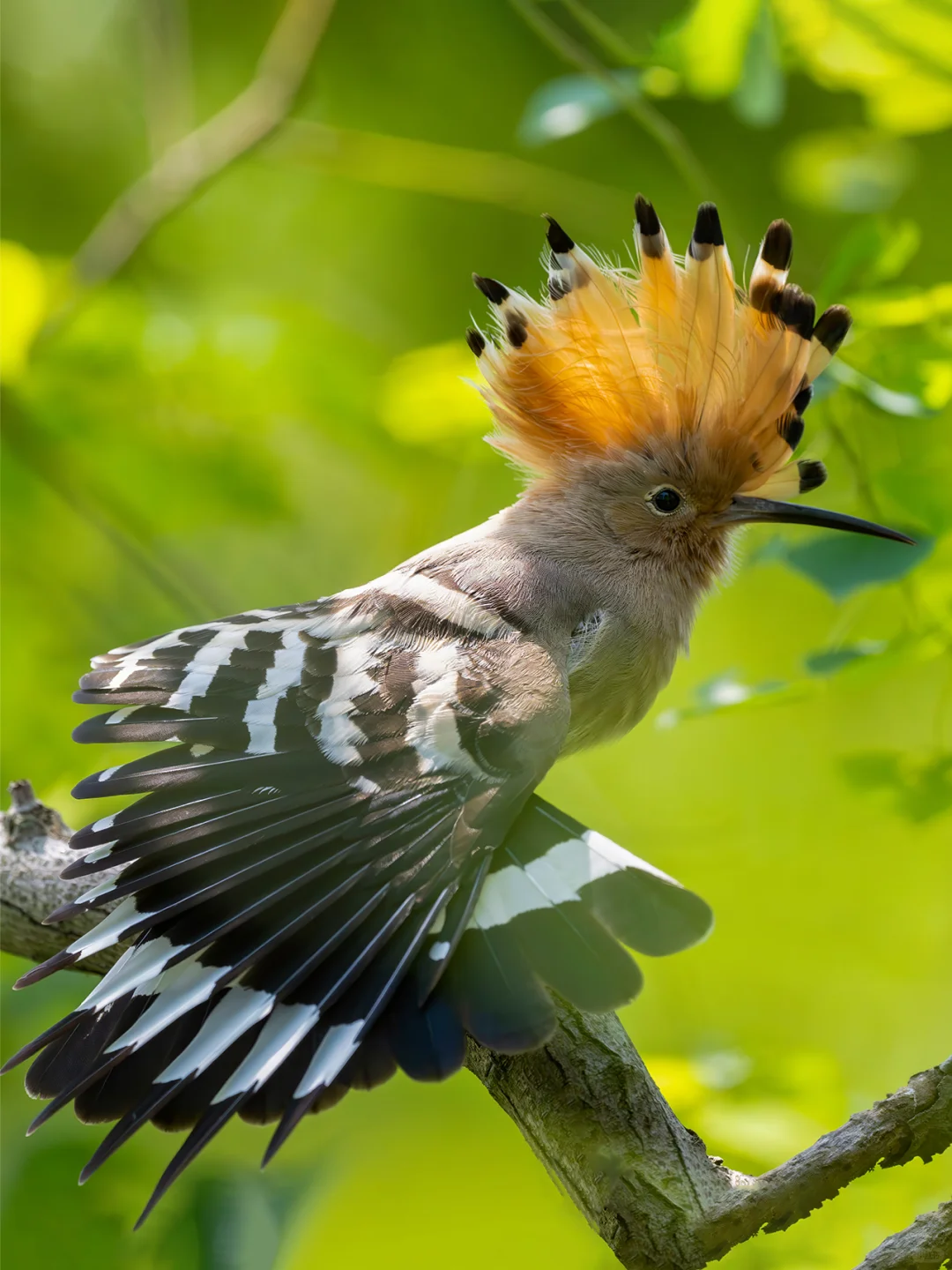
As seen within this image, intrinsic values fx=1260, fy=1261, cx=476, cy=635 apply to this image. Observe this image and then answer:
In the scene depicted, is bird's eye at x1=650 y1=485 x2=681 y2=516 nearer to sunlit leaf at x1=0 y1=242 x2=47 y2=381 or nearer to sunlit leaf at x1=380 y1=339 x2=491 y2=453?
sunlit leaf at x1=380 y1=339 x2=491 y2=453

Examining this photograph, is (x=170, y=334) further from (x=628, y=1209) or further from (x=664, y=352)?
(x=628, y=1209)

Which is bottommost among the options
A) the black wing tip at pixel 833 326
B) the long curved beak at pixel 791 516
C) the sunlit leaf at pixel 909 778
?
the sunlit leaf at pixel 909 778

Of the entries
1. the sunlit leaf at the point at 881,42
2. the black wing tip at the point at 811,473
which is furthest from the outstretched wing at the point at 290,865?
the sunlit leaf at the point at 881,42

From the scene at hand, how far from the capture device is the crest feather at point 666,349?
167 cm

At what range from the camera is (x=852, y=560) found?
1.55 meters

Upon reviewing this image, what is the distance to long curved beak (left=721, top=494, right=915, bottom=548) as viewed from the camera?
1.58m

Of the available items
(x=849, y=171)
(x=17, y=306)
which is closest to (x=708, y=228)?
(x=849, y=171)

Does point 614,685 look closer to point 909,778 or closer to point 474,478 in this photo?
point 909,778

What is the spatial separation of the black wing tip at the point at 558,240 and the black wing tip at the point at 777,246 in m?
0.26

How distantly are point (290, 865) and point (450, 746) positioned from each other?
21 centimetres

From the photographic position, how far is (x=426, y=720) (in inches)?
53.4

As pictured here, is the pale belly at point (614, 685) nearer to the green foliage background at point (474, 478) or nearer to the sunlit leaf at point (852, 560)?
the green foliage background at point (474, 478)

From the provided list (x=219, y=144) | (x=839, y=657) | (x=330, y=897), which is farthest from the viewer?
(x=219, y=144)

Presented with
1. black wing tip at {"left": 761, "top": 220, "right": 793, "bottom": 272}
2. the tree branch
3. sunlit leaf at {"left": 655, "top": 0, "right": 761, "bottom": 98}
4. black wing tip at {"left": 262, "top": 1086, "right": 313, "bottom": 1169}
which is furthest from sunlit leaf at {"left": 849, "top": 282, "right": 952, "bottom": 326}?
black wing tip at {"left": 262, "top": 1086, "right": 313, "bottom": 1169}
